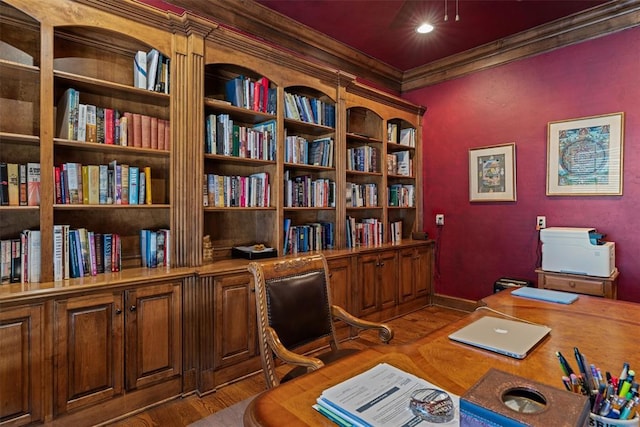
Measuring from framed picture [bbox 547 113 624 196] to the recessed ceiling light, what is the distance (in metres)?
1.47

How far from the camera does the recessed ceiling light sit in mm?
3179

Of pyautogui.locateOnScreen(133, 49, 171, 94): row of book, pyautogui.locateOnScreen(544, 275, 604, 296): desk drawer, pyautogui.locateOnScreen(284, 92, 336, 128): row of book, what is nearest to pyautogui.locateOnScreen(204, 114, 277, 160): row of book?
pyautogui.locateOnScreen(284, 92, 336, 128): row of book

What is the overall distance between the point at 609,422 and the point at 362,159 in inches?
126

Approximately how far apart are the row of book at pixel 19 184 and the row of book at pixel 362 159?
8.20 feet

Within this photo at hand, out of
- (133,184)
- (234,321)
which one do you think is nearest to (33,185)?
(133,184)

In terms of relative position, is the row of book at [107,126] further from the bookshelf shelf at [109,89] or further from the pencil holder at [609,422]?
the pencil holder at [609,422]

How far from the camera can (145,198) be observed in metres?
2.29

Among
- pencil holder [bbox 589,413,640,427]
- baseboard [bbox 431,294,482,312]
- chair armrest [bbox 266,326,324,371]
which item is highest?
pencil holder [bbox 589,413,640,427]

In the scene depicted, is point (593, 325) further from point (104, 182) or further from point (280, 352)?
point (104, 182)

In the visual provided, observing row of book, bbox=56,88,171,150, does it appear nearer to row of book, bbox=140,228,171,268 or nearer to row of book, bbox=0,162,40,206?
row of book, bbox=0,162,40,206

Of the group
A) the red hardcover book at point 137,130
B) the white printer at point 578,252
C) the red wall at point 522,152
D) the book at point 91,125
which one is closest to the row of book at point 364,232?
the red wall at point 522,152

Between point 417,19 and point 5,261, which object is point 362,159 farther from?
point 5,261

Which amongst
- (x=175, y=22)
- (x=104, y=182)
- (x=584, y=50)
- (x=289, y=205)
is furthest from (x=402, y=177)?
(x=104, y=182)

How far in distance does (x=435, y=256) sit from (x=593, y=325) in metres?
2.87
